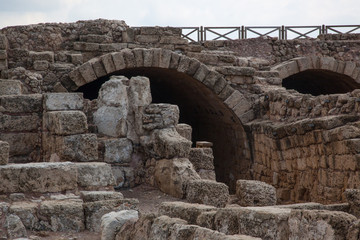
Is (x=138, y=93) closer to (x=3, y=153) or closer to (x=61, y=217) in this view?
(x=3, y=153)

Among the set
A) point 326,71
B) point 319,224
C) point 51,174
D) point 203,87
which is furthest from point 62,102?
point 326,71

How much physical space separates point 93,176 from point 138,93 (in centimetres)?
241

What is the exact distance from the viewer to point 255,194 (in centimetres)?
869

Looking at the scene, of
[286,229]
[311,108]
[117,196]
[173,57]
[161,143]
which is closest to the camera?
[286,229]

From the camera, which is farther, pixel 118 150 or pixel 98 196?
pixel 118 150

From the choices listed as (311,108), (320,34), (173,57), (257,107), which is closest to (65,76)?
(173,57)

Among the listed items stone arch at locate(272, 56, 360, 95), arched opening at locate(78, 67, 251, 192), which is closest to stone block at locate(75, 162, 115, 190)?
arched opening at locate(78, 67, 251, 192)

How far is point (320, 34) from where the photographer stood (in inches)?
795

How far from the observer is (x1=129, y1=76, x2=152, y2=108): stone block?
30.4ft

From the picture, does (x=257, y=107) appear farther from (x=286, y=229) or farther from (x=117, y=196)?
(x=286, y=229)

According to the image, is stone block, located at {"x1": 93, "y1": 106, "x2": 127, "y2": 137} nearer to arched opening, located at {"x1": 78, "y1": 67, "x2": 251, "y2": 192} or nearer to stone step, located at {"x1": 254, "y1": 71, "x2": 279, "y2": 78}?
arched opening, located at {"x1": 78, "y1": 67, "x2": 251, "y2": 192}

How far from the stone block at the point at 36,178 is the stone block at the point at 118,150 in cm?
217

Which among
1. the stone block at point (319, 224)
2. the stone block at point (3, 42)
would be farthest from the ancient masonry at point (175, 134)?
the stone block at point (3, 42)

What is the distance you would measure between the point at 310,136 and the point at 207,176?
2.51 meters
